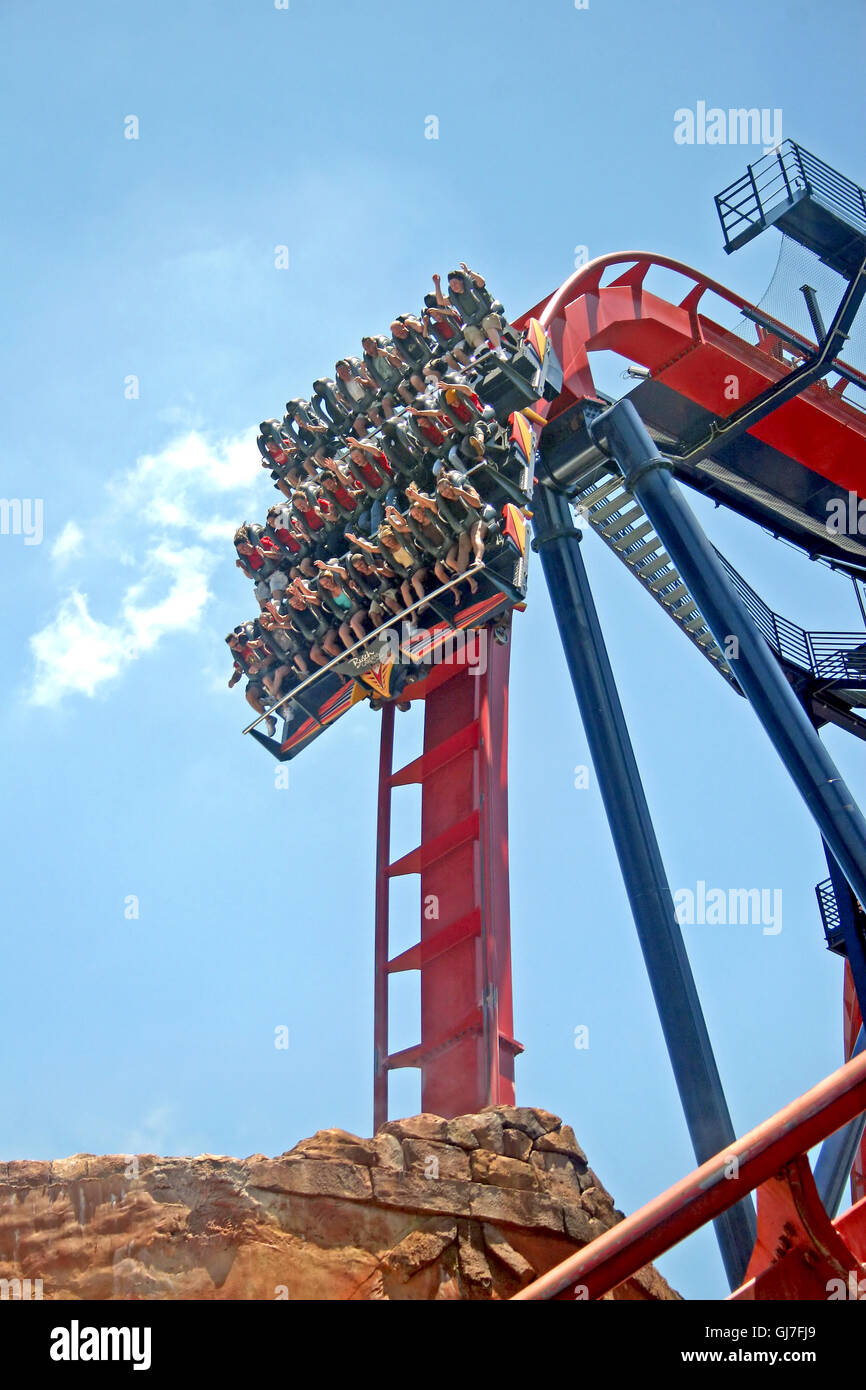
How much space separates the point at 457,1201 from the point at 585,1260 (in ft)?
7.74

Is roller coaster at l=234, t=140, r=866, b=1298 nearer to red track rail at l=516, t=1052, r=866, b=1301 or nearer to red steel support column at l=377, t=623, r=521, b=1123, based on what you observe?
red steel support column at l=377, t=623, r=521, b=1123

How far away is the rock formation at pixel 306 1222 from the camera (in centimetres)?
580

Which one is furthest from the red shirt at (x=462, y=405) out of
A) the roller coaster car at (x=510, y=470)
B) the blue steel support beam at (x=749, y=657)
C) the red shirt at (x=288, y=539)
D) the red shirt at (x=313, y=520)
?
the red shirt at (x=288, y=539)

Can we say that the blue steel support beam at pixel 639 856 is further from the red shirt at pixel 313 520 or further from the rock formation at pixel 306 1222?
the rock formation at pixel 306 1222

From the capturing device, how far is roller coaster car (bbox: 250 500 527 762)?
10.5m

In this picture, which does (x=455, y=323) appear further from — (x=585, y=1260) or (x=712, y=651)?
(x=585, y=1260)

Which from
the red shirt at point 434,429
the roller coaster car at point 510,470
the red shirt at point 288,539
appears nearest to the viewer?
the roller coaster car at point 510,470

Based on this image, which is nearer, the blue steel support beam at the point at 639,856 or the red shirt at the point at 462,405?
the blue steel support beam at the point at 639,856

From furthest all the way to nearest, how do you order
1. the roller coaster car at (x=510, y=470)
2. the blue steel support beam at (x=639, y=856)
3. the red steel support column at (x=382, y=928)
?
1. the roller coaster car at (x=510, y=470)
2. the red steel support column at (x=382, y=928)
3. the blue steel support beam at (x=639, y=856)

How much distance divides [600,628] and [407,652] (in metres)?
1.86

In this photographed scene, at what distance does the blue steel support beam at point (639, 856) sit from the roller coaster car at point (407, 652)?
81 centimetres
